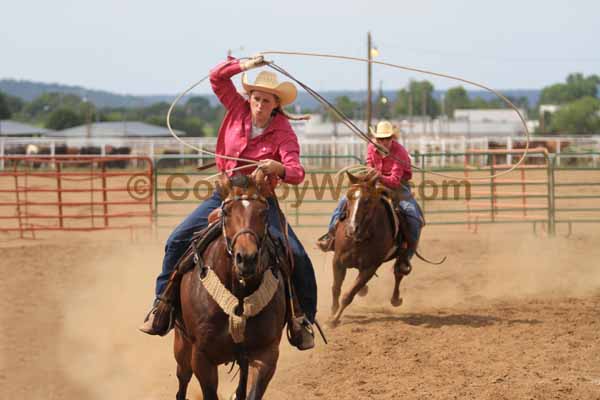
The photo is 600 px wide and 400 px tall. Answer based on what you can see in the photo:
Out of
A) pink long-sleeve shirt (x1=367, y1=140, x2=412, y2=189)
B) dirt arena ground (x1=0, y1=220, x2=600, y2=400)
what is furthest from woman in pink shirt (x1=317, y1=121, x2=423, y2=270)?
dirt arena ground (x1=0, y1=220, x2=600, y2=400)

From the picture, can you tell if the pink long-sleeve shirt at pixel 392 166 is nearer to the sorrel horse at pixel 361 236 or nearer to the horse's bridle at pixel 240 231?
the sorrel horse at pixel 361 236

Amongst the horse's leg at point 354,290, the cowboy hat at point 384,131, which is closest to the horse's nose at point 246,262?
the horse's leg at point 354,290

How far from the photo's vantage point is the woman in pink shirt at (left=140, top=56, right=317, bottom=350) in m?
5.43

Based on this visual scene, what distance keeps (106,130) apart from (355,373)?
83.5 meters

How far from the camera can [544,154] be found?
52.5ft

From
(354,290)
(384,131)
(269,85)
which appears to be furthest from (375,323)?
(269,85)

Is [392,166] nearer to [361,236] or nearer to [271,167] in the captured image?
[361,236]

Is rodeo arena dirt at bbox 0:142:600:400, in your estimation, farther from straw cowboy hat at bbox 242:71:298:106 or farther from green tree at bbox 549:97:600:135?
green tree at bbox 549:97:600:135

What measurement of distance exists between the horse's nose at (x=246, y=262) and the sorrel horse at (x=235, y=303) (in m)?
0.13

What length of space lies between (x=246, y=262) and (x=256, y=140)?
48.4 inches

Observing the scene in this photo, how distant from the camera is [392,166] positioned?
406 inches

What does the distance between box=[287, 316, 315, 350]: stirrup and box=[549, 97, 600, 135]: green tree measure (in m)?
93.9

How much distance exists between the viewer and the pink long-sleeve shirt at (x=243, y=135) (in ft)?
17.9

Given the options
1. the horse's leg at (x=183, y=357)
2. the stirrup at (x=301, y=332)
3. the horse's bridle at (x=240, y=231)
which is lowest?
the horse's leg at (x=183, y=357)
